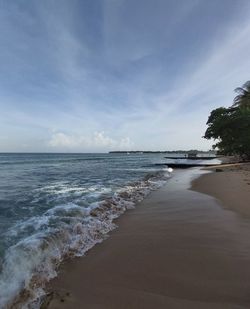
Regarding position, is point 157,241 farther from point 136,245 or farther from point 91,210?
point 91,210

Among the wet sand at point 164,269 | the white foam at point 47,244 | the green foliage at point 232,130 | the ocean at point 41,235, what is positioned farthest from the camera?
the green foliage at point 232,130

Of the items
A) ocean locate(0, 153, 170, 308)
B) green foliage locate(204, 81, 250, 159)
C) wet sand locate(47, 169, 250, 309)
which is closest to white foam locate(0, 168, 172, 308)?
ocean locate(0, 153, 170, 308)

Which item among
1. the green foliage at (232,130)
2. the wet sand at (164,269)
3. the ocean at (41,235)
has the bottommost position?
the ocean at (41,235)

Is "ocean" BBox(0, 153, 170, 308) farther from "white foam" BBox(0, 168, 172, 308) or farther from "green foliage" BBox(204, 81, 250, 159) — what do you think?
"green foliage" BBox(204, 81, 250, 159)

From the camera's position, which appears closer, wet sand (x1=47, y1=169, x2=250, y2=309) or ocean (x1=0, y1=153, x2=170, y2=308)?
wet sand (x1=47, y1=169, x2=250, y2=309)

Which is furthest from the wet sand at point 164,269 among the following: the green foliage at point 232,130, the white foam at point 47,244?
the green foliage at point 232,130

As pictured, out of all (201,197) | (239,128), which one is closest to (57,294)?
(201,197)

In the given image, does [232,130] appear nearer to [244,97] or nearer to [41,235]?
[244,97]

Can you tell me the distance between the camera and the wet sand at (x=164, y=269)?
142 inches

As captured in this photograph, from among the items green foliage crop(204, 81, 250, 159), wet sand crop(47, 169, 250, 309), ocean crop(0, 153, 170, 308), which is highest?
green foliage crop(204, 81, 250, 159)

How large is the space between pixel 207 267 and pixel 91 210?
564 centimetres

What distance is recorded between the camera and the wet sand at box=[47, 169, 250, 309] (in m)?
3.61

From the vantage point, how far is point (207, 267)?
455 centimetres

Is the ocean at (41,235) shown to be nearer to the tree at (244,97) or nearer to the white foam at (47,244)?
the white foam at (47,244)
